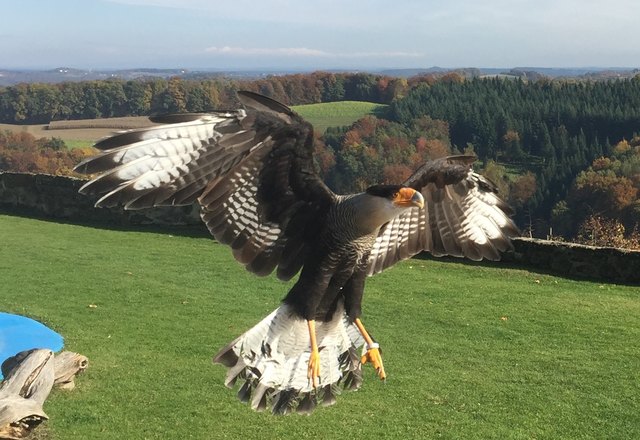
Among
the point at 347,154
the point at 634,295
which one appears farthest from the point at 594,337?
the point at 347,154

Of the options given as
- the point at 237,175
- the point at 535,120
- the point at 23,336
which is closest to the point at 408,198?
the point at 237,175

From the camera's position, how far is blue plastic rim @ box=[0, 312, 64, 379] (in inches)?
336

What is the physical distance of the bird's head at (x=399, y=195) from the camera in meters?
2.70

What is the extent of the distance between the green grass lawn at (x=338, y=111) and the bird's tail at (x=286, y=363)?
1480 inches

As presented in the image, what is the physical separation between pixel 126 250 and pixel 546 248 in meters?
9.46

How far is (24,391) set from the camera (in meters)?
6.06

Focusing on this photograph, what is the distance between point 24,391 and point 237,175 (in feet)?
13.8

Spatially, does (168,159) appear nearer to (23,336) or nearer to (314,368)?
(314,368)

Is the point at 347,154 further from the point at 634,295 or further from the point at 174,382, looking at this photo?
the point at 174,382

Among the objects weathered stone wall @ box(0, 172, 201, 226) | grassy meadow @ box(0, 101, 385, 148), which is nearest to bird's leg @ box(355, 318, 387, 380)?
weathered stone wall @ box(0, 172, 201, 226)

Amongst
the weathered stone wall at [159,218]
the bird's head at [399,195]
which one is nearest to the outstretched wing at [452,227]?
the bird's head at [399,195]

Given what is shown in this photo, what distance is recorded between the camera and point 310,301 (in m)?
3.16

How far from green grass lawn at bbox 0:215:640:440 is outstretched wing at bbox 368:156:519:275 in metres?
3.62

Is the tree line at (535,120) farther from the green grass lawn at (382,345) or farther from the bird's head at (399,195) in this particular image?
the bird's head at (399,195)
